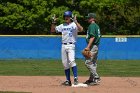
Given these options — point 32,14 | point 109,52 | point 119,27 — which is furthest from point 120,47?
point 32,14

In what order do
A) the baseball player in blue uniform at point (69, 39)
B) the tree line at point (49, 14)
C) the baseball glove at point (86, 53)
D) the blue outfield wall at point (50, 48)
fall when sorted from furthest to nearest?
the tree line at point (49, 14), the blue outfield wall at point (50, 48), the baseball player in blue uniform at point (69, 39), the baseball glove at point (86, 53)

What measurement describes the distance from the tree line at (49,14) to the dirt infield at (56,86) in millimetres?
23977

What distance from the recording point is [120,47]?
29.9 meters

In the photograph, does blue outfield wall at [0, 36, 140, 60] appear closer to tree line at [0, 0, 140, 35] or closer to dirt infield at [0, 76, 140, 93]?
tree line at [0, 0, 140, 35]

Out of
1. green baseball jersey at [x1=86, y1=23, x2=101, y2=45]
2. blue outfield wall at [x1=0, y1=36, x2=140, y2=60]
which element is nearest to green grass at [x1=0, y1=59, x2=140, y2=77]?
green baseball jersey at [x1=86, y1=23, x2=101, y2=45]

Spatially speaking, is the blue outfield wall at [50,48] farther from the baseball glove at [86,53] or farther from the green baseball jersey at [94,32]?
the baseball glove at [86,53]

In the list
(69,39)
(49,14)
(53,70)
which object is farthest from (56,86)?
(49,14)

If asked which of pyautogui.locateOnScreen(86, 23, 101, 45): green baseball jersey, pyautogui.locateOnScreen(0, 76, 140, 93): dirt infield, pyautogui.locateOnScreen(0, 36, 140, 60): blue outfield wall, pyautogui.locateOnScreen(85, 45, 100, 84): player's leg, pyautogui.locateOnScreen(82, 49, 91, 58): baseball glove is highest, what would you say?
pyautogui.locateOnScreen(86, 23, 101, 45): green baseball jersey

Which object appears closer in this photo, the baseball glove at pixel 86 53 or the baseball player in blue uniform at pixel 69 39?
the baseball glove at pixel 86 53

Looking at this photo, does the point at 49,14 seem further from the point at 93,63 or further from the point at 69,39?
the point at 69,39

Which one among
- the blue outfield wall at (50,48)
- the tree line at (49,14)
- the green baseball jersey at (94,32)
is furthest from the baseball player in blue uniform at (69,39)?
the tree line at (49,14)

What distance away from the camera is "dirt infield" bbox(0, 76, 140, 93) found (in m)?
12.2

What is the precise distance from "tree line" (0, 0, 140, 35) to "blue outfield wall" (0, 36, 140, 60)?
838 cm

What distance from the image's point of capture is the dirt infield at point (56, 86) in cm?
1217
